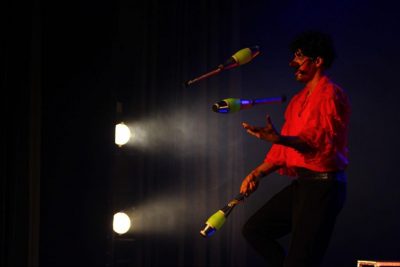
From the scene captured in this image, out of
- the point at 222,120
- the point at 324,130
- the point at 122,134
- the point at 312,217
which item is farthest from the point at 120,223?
the point at 324,130

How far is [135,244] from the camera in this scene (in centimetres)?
370

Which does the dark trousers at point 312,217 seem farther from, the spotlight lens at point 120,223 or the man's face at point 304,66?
the spotlight lens at point 120,223

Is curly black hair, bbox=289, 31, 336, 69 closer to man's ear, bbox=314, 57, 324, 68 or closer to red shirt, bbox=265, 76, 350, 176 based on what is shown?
man's ear, bbox=314, 57, 324, 68

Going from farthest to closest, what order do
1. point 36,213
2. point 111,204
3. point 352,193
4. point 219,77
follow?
point 219,77 → point 352,193 → point 111,204 → point 36,213

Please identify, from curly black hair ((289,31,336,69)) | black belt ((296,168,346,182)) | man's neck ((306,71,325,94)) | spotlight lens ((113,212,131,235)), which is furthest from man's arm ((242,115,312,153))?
spotlight lens ((113,212,131,235))

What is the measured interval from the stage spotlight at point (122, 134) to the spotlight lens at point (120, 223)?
459 mm

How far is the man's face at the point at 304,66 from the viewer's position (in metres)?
2.51

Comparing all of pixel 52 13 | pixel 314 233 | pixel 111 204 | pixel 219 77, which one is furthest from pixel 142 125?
pixel 314 233

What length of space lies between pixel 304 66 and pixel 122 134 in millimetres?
1424

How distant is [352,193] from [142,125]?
4.92 ft

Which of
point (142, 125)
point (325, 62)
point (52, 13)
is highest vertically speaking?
point (52, 13)

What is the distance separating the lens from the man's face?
8.23 ft

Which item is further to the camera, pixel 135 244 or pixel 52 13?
pixel 135 244

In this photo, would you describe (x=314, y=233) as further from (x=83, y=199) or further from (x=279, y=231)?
(x=83, y=199)
